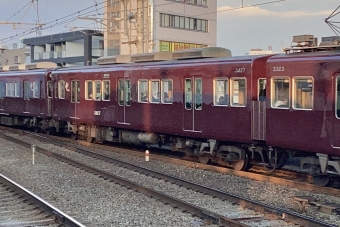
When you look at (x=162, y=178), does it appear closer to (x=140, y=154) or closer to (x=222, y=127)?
(x=222, y=127)

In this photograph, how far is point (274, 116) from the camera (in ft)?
42.9

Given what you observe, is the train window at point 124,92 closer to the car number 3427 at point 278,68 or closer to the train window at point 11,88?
the car number 3427 at point 278,68

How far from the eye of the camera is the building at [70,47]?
209 feet

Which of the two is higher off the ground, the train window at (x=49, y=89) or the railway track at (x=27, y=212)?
the train window at (x=49, y=89)

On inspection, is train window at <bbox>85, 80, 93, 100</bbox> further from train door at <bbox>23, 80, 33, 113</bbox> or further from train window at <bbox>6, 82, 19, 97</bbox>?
train window at <bbox>6, 82, 19, 97</bbox>

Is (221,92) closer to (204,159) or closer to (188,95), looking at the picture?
(188,95)

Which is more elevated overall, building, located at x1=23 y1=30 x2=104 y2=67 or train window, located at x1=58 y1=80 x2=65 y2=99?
building, located at x1=23 y1=30 x2=104 y2=67

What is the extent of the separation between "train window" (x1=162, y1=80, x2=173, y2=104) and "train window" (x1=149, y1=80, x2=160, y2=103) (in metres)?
0.37

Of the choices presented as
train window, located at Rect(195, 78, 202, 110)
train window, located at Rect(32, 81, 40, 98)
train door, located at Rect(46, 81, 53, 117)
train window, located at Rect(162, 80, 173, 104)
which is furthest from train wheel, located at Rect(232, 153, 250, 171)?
train window, located at Rect(32, 81, 40, 98)

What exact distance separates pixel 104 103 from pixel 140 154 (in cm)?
311

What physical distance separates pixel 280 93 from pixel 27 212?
640cm

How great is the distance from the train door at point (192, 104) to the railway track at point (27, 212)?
5646 millimetres

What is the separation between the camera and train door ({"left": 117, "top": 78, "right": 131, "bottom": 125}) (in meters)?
19.1

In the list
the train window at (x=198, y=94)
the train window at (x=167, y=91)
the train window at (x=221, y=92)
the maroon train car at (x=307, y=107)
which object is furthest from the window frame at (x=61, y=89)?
the maroon train car at (x=307, y=107)
